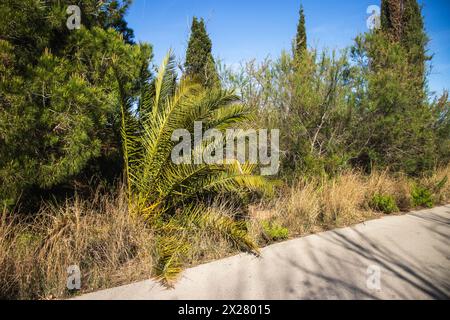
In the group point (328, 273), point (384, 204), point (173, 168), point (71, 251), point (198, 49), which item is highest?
point (198, 49)

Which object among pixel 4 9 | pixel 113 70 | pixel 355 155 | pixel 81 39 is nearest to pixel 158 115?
pixel 113 70

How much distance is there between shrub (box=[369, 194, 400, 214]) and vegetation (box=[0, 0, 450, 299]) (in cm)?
2

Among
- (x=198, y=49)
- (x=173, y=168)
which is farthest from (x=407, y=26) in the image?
(x=173, y=168)

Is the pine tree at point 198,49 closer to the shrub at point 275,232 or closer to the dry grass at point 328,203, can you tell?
the dry grass at point 328,203

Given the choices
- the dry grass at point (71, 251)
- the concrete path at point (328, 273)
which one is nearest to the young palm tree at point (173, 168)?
the dry grass at point (71, 251)

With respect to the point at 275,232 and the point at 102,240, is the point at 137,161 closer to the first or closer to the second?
the point at 102,240

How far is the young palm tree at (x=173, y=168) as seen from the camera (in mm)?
4844

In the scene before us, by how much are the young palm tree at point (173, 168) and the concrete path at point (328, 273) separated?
0.66m

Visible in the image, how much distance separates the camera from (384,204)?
676cm

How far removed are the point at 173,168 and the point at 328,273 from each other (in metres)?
2.81

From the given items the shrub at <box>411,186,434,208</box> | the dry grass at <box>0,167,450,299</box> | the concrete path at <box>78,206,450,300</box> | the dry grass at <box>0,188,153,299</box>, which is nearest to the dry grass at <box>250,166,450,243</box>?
the dry grass at <box>0,167,450,299</box>

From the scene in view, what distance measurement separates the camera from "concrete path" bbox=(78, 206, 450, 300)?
3.31 meters

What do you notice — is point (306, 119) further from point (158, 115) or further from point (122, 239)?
point (122, 239)
